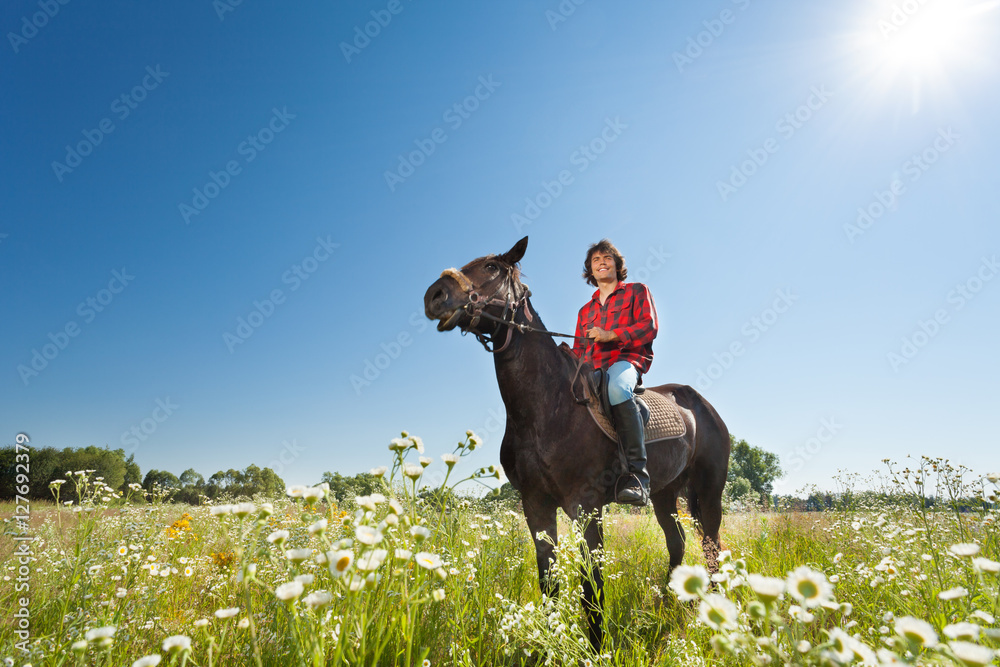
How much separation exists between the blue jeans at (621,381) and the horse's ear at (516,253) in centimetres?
136

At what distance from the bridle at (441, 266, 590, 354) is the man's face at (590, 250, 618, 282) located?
1.06 m

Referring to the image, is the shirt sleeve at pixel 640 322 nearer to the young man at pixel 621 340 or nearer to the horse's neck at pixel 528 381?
the young man at pixel 621 340

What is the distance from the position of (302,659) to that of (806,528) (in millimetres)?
8267

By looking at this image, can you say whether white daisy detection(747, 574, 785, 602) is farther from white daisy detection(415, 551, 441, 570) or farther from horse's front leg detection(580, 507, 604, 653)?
horse's front leg detection(580, 507, 604, 653)

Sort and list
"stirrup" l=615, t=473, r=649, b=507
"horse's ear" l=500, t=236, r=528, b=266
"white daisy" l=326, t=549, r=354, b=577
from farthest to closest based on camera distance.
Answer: "horse's ear" l=500, t=236, r=528, b=266 < "stirrup" l=615, t=473, r=649, b=507 < "white daisy" l=326, t=549, r=354, b=577

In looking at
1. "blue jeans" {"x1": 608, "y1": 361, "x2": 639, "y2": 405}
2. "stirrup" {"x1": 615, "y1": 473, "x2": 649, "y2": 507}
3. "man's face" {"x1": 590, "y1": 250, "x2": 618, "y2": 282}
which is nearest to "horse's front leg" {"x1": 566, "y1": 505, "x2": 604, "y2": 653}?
"stirrup" {"x1": 615, "y1": 473, "x2": 649, "y2": 507}

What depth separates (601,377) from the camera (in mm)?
3982

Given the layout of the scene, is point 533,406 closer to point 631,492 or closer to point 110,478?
point 631,492

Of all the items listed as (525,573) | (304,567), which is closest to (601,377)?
(525,573)

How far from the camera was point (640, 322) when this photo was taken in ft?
13.6

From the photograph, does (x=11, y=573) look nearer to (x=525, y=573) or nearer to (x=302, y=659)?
(x=302, y=659)

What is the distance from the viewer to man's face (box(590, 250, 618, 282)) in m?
4.58

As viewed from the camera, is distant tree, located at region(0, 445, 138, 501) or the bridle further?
distant tree, located at region(0, 445, 138, 501)

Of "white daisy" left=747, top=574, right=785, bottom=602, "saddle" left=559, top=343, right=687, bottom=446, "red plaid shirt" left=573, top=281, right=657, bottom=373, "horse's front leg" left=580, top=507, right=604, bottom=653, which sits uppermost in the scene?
"red plaid shirt" left=573, top=281, right=657, bottom=373
